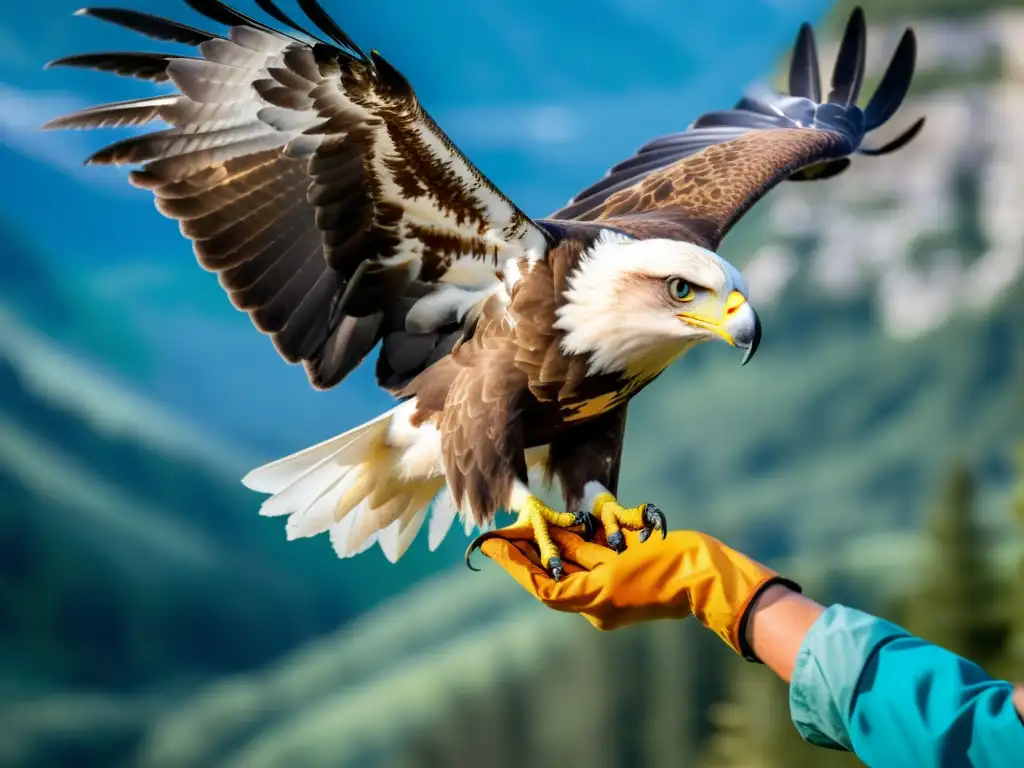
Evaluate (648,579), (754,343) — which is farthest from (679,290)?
(648,579)

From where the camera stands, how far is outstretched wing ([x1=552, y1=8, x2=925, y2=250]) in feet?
10.5

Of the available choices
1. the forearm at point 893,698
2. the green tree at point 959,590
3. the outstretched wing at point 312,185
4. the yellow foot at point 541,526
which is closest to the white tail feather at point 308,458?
the outstretched wing at point 312,185

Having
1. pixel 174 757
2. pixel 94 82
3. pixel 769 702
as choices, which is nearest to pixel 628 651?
pixel 769 702

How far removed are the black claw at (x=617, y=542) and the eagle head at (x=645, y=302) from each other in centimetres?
34

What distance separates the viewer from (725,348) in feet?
64.3

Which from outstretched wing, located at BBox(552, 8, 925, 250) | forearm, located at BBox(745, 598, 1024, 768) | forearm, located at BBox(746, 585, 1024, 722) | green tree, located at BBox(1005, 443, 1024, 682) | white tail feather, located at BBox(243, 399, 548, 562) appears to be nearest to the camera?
forearm, located at BBox(745, 598, 1024, 768)

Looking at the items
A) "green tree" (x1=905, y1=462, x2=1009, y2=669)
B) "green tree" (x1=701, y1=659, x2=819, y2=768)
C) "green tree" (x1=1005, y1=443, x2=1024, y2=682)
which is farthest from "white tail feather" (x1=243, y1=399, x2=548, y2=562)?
"green tree" (x1=905, y1=462, x2=1009, y2=669)

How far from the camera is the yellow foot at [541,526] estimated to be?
261 centimetres

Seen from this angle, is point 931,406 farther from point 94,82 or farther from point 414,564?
point 94,82

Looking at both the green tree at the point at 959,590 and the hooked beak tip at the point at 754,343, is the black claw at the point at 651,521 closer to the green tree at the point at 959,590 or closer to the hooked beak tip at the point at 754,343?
the hooked beak tip at the point at 754,343

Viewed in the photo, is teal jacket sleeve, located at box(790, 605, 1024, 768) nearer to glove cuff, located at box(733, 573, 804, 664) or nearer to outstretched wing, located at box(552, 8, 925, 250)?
glove cuff, located at box(733, 573, 804, 664)

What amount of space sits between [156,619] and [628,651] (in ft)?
18.0

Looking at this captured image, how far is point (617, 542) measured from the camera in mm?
2680

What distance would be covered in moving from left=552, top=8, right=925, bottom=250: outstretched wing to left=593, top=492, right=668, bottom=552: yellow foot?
2.00ft
